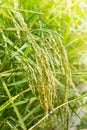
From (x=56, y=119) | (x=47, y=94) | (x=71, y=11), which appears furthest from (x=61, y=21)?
(x=47, y=94)

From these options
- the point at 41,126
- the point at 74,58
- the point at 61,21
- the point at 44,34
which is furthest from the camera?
the point at 61,21

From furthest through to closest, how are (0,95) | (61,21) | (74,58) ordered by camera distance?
(61,21) < (74,58) < (0,95)

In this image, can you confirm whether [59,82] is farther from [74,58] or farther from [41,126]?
[74,58]

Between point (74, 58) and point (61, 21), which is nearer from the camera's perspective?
point (74, 58)

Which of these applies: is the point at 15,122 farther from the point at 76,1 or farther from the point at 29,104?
the point at 76,1

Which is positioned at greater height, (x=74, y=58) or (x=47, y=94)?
(x=74, y=58)

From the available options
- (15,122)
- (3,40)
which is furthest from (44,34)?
(15,122)

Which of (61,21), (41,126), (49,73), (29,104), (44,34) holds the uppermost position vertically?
(61,21)
